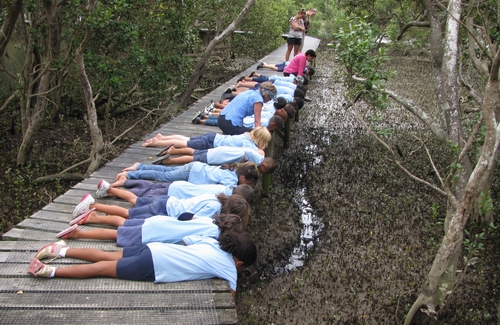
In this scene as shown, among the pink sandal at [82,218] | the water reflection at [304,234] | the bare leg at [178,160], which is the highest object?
the bare leg at [178,160]

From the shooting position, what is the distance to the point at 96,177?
5473 mm

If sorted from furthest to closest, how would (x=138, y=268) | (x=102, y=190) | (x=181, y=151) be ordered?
1. (x=181, y=151)
2. (x=102, y=190)
3. (x=138, y=268)

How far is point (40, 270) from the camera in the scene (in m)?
3.42

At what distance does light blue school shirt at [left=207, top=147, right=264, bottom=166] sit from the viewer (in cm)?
577

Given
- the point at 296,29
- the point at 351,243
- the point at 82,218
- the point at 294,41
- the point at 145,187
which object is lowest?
the point at 351,243

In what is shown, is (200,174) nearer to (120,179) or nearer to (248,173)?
(248,173)

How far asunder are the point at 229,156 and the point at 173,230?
78.0 inches

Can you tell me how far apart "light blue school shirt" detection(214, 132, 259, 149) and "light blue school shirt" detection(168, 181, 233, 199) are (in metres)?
1.42

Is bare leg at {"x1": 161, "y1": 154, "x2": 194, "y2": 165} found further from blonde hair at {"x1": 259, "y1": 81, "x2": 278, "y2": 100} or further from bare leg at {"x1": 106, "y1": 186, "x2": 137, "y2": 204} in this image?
blonde hair at {"x1": 259, "y1": 81, "x2": 278, "y2": 100}

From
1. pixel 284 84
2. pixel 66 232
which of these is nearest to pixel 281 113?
pixel 284 84

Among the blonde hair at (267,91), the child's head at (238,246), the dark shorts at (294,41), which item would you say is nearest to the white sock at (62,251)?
the child's head at (238,246)

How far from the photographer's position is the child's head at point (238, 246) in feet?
12.3

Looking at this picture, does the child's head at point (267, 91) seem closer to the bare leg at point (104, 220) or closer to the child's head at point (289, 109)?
the child's head at point (289, 109)

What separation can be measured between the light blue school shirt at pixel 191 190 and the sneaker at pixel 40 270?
1.56 m
